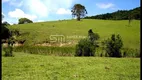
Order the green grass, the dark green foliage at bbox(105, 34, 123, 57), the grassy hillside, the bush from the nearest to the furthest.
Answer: the green grass
the bush
the dark green foliage at bbox(105, 34, 123, 57)
the grassy hillside

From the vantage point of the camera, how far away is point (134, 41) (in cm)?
5809

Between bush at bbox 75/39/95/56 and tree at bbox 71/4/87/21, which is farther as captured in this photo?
tree at bbox 71/4/87/21

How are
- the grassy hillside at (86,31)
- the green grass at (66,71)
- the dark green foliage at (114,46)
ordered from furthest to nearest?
1. the grassy hillside at (86,31)
2. the dark green foliage at (114,46)
3. the green grass at (66,71)

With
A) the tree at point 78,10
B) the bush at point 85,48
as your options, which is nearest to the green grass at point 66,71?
the bush at point 85,48

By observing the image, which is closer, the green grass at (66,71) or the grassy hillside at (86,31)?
the green grass at (66,71)

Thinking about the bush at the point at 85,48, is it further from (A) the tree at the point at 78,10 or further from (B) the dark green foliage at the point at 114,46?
(A) the tree at the point at 78,10

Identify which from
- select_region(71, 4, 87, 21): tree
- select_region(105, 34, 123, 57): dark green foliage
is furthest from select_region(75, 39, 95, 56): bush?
select_region(71, 4, 87, 21): tree

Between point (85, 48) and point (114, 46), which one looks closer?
point (85, 48)

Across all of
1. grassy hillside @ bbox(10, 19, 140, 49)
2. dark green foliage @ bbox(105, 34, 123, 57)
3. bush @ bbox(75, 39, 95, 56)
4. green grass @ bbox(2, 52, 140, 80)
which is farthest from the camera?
grassy hillside @ bbox(10, 19, 140, 49)

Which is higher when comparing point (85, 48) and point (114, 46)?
point (114, 46)

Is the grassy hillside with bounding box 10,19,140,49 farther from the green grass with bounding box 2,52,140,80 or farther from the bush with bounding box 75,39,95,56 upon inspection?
the green grass with bounding box 2,52,140,80

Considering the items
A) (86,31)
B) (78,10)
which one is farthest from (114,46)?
(78,10)

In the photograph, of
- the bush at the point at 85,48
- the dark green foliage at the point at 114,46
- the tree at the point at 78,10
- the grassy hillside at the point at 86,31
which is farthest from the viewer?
the tree at the point at 78,10

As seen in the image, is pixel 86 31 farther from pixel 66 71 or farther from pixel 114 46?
pixel 66 71
